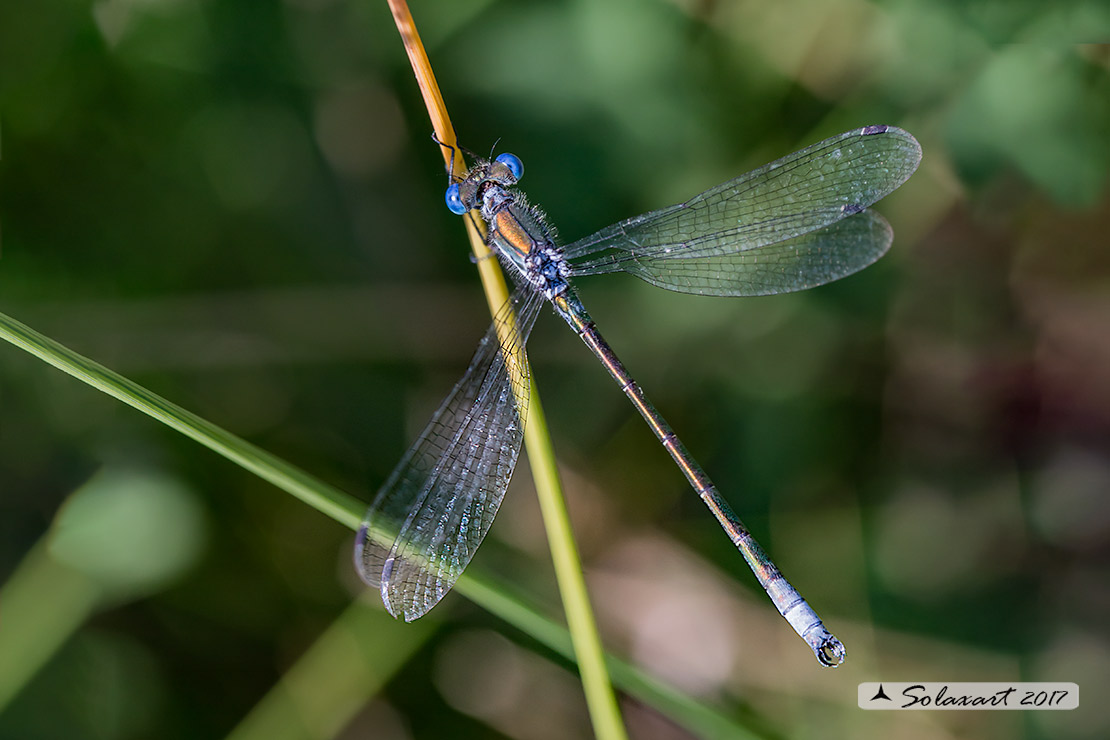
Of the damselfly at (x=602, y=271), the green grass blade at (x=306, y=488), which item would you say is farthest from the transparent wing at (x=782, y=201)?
the green grass blade at (x=306, y=488)

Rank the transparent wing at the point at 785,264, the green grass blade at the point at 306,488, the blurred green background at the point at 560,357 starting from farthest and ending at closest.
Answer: the blurred green background at the point at 560,357 → the transparent wing at the point at 785,264 → the green grass blade at the point at 306,488

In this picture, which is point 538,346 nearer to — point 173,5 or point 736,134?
point 736,134

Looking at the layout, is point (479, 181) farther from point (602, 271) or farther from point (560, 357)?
point (560, 357)

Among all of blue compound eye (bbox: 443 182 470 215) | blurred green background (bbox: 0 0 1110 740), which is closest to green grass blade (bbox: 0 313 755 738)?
blurred green background (bbox: 0 0 1110 740)

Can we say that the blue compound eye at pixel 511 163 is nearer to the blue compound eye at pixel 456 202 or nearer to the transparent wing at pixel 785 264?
the blue compound eye at pixel 456 202

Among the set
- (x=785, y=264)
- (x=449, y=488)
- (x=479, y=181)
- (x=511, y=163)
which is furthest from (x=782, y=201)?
(x=449, y=488)

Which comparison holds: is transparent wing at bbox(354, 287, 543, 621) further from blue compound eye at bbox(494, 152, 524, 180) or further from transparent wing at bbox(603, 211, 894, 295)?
transparent wing at bbox(603, 211, 894, 295)

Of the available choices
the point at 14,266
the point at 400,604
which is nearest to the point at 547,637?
the point at 400,604
